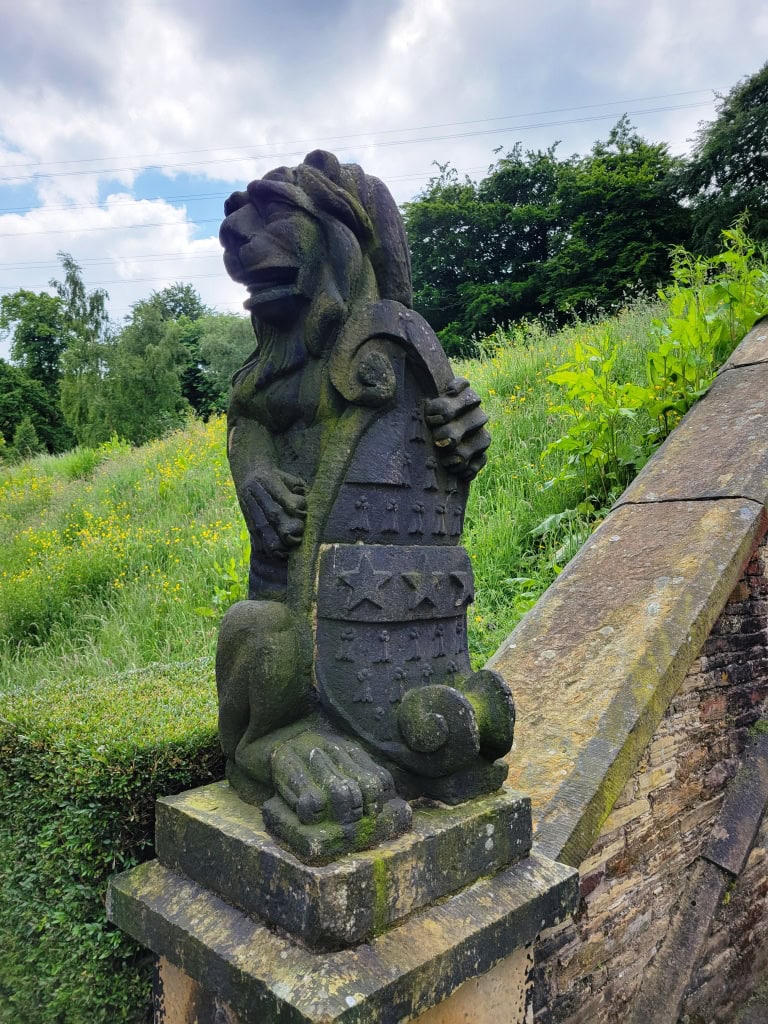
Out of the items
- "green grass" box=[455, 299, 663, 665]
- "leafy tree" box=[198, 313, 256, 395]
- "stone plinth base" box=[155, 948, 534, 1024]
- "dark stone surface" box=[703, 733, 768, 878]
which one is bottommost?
"dark stone surface" box=[703, 733, 768, 878]

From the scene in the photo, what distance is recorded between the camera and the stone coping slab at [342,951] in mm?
1421

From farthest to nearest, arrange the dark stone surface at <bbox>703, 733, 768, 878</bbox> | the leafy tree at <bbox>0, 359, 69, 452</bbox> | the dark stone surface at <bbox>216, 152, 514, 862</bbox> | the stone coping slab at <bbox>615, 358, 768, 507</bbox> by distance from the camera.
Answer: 1. the leafy tree at <bbox>0, 359, 69, 452</bbox>
2. the stone coping slab at <bbox>615, 358, 768, 507</bbox>
3. the dark stone surface at <bbox>703, 733, 768, 878</bbox>
4. the dark stone surface at <bbox>216, 152, 514, 862</bbox>

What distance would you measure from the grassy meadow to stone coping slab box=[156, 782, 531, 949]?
2.00 metres

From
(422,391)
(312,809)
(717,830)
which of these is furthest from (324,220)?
(717,830)

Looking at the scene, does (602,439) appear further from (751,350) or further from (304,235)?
(304,235)

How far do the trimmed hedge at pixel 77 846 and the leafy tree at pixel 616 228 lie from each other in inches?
736

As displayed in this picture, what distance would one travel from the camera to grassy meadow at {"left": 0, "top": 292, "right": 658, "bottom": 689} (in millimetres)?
4820

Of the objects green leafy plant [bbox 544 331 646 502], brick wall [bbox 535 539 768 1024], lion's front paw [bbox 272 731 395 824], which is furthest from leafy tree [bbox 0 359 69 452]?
lion's front paw [bbox 272 731 395 824]

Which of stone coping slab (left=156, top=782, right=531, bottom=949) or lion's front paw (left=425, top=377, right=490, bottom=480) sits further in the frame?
lion's front paw (left=425, top=377, right=490, bottom=480)

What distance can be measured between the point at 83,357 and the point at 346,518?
79.7 ft

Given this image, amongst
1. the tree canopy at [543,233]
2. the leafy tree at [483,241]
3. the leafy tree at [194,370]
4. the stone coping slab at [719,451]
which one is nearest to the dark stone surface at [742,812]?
the stone coping slab at [719,451]

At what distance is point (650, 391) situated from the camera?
4.94 meters

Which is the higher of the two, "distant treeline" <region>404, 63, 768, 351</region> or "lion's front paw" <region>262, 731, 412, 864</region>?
"distant treeline" <region>404, 63, 768, 351</region>

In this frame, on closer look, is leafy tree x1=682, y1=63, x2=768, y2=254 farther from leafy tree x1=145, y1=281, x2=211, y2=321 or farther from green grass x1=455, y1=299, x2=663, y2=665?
leafy tree x1=145, y1=281, x2=211, y2=321
